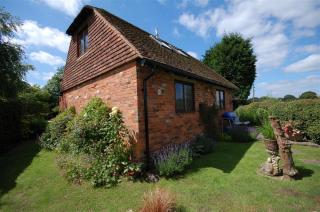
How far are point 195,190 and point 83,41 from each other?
31.1ft

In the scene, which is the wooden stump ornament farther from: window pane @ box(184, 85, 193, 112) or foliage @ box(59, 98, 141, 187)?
window pane @ box(184, 85, 193, 112)

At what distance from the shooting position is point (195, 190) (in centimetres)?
518

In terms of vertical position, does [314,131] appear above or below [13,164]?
above

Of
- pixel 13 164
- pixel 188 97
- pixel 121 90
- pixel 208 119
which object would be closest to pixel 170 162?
pixel 121 90

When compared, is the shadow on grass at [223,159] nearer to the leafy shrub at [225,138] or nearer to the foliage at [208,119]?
the foliage at [208,119]

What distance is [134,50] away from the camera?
21.8 feet

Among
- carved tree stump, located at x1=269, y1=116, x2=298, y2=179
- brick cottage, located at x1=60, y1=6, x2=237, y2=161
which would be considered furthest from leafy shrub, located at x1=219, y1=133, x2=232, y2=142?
carved tree stump, located at x1=269, y1=116, x2=298, y2=179

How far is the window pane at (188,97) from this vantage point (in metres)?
9.26

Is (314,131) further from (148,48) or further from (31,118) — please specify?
(31,118)

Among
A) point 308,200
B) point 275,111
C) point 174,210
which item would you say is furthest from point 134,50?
point 275,111

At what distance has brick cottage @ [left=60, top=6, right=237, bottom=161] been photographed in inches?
260

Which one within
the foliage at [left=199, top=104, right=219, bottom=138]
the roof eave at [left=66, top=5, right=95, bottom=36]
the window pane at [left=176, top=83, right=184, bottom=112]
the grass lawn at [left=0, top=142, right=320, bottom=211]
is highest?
the roof eave at [left=66, top=5, right=95, bottom=36]

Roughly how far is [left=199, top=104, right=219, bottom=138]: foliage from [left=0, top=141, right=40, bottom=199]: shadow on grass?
782 centimetres

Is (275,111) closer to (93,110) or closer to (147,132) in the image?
(147,132)
